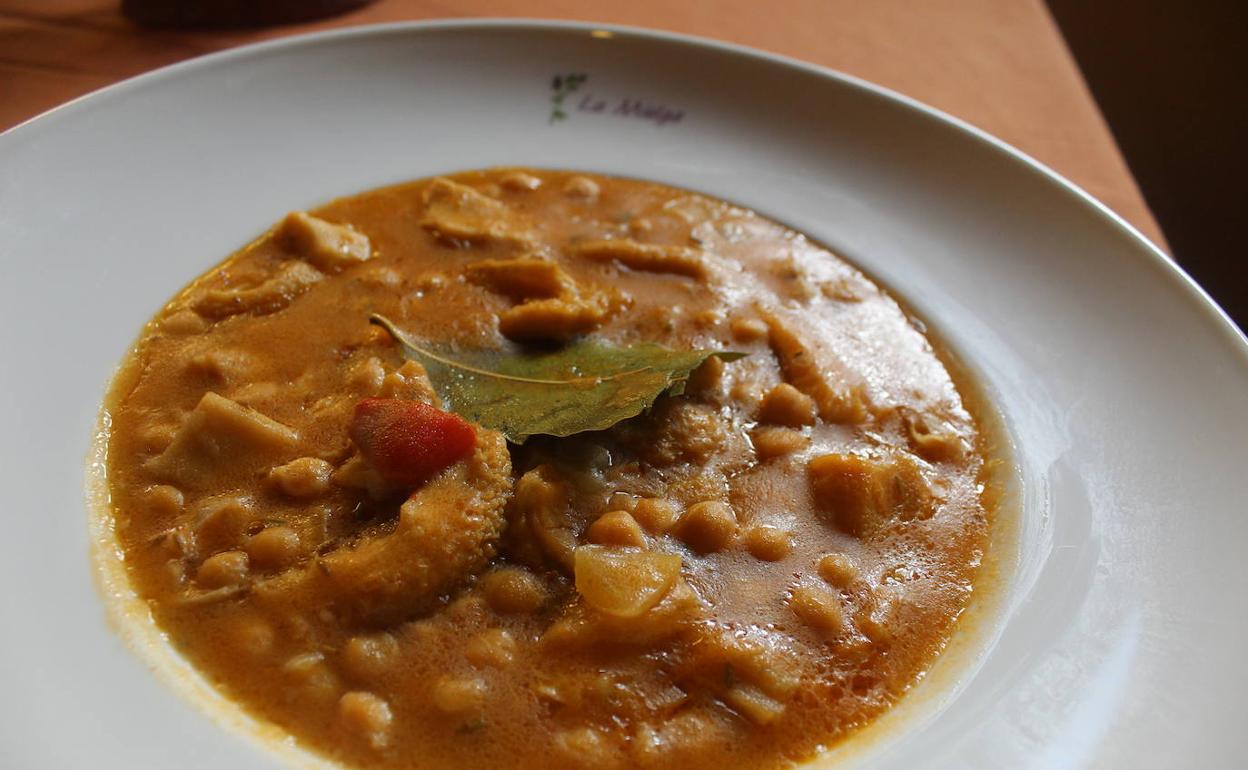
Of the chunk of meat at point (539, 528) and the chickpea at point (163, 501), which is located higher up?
the chunk of meat at point (539, 528)

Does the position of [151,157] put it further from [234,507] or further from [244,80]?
[234,507]

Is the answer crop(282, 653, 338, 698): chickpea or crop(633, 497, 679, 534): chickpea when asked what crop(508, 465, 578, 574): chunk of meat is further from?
crop(282, 653, 338, 698): chickpea

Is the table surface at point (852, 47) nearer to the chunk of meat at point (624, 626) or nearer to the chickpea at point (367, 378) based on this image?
the chickpea at point (367, 378)

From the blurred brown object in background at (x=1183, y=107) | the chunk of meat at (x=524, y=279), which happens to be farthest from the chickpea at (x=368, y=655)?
the blurred brown object in background at (x=1183, y=107)

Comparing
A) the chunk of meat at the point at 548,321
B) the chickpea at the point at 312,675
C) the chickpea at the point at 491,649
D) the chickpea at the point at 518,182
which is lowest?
the chickpea at the point at 312,675

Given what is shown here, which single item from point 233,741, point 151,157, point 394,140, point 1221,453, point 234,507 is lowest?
point 233,741

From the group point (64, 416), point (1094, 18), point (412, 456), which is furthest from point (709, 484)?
point (1094, 18)
